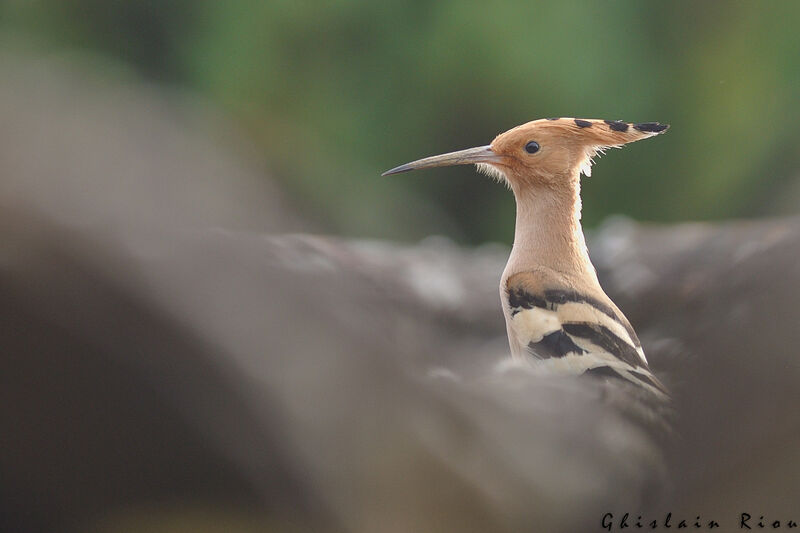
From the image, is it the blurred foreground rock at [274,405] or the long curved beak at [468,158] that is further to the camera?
the long curved beak at [468,158]

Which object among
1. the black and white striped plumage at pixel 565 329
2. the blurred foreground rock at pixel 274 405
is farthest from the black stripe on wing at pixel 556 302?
the blurred foreground rock at pixel 274 405

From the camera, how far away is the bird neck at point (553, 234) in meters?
0.55

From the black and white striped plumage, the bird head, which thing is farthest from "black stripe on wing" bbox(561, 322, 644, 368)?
the bird head

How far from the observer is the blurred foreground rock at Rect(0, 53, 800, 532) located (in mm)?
329

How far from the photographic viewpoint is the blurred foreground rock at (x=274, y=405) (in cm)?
33

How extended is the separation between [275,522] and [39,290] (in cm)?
15

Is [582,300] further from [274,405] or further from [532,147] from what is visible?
[274,405]

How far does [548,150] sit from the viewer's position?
556 millimetres

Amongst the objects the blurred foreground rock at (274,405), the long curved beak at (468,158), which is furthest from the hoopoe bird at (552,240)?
the blurred foreground rock at (274,405)

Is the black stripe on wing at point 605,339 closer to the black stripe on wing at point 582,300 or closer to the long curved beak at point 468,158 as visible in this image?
the black stripe on wing at point 582,300

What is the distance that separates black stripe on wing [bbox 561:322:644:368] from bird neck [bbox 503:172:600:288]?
1.7 inches

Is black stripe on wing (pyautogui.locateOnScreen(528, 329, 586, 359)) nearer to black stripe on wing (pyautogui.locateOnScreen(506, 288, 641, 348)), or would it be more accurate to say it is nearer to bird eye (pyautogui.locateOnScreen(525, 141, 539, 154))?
black stripe on wing (pyautogui.locateOnScreen(506, 288, 641, 348))

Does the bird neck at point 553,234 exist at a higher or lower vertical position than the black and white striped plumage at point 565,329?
higher

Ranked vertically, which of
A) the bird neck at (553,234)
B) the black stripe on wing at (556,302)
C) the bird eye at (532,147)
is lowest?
the black stripe on wing at (556,302)
